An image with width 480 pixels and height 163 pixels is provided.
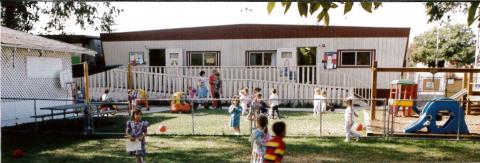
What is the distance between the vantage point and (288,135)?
33.4ft

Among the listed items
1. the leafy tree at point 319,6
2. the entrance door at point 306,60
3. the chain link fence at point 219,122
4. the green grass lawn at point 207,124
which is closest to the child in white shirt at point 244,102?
the chain link fence at point 219,122

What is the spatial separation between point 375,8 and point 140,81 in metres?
17.2

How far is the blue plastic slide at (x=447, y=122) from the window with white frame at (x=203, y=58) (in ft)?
39.2

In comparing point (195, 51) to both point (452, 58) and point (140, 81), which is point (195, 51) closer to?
point (140, 81)

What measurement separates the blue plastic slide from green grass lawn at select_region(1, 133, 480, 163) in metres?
0.51

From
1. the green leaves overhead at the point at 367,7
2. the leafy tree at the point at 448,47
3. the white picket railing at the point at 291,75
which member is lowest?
the white picket railing at the point at 291,75

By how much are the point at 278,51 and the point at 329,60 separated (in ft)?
7.82

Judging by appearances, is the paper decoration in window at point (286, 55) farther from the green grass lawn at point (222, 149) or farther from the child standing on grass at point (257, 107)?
the green grass lawn at point (222, 149)

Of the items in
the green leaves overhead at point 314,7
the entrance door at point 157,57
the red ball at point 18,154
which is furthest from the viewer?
the entrance door at point 157,57

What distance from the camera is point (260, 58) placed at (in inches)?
791

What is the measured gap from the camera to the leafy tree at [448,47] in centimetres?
5441

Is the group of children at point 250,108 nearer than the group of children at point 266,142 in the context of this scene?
No

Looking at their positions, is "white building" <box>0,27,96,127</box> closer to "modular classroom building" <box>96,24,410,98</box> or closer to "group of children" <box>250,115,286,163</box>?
"modular classroom building" <box>96,24,410,98</box>

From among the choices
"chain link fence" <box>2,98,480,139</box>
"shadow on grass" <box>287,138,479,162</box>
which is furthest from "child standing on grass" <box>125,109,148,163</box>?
"chain link fence" <box>2,98,480,139</box>
